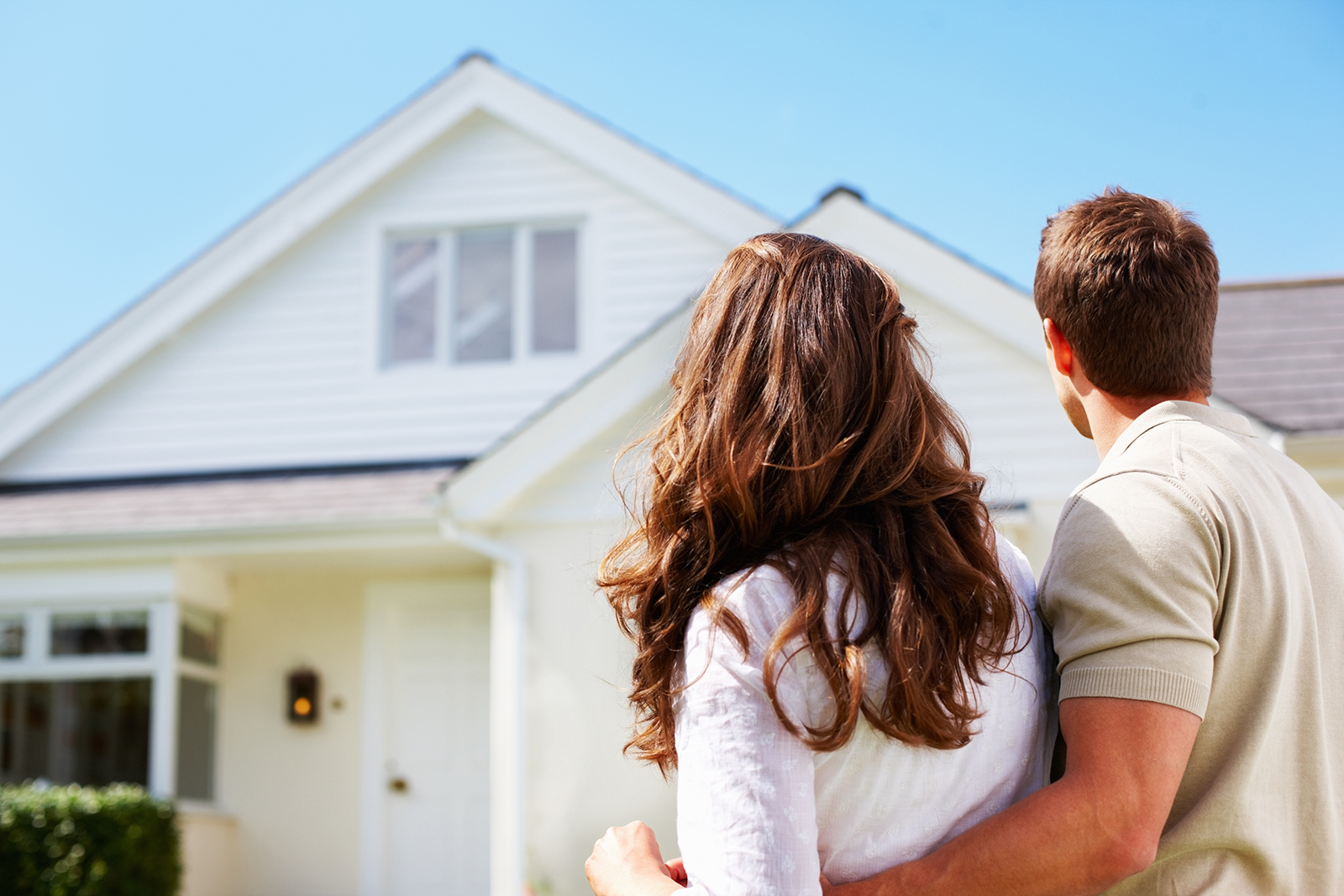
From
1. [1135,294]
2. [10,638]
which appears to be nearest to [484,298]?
[10,638]

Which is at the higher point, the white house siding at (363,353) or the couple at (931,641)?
the white house siding at (363,353)

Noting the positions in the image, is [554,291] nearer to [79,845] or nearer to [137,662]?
[137,662]

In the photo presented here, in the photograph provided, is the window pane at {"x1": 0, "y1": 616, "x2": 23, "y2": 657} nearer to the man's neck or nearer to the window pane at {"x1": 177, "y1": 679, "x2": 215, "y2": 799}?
the window pane at {"x1": 177, "y1": 679, "x2": 215, "y2": 799}

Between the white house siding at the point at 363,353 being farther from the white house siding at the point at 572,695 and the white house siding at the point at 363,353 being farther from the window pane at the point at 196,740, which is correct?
the white house siding at the point at 572,695

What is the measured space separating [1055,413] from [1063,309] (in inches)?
219

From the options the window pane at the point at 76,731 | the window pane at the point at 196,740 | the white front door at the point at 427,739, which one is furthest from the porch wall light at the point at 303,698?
the window pane at the point at 76,731

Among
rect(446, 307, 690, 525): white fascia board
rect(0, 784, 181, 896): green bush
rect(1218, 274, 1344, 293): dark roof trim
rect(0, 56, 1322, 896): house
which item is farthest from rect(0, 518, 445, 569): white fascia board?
rect(1218, 274, 1344, 293): dark roof trim

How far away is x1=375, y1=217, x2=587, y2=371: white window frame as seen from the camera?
8852 mm

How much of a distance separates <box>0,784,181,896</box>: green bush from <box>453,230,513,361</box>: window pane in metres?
3.95

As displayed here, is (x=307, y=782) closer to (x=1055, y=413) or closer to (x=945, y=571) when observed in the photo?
(x=1055, y=413)

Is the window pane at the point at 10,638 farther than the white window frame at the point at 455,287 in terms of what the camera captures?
No

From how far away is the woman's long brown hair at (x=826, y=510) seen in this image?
1180 millimetres

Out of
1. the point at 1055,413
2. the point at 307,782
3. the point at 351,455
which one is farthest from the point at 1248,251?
the point at 307,782

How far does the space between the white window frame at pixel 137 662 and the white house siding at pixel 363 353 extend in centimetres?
143
